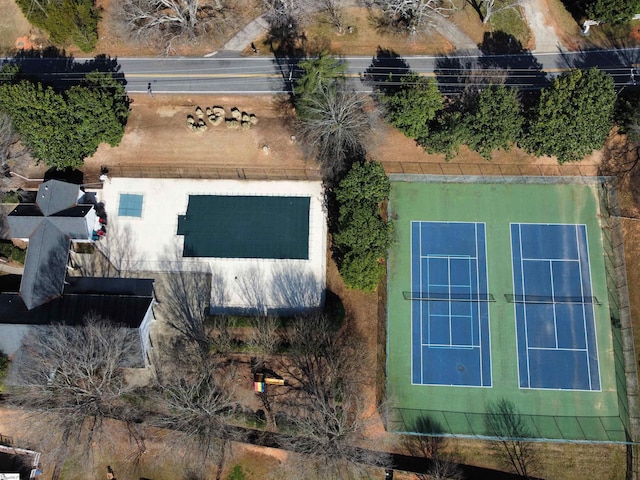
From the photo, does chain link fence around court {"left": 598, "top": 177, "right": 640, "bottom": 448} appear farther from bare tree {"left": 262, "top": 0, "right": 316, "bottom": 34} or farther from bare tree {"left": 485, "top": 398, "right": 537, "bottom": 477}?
bare tree {"left": 262, "top": 0, "right": 316, "bottom": 34}

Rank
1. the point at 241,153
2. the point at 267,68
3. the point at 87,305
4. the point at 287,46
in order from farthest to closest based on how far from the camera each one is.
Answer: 1. the point at 287,46
2. the point at 267,68
3. the point at 241,153
4. the point at 87,305

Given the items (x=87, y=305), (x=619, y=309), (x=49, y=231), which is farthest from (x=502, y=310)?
(x=49, y=231)

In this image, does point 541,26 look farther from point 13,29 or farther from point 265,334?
point 13,29

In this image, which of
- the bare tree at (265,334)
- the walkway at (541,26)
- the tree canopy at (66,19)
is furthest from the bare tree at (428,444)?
the tree canopy at (66,19)

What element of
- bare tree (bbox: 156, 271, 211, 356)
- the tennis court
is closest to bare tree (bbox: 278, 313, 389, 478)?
the tennis court

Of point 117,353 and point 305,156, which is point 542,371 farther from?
point 117,353

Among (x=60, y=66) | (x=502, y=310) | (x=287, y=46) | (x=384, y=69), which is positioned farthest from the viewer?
(x=60, y=66)

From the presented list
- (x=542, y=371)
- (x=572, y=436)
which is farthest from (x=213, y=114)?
(x=572, y=436)
